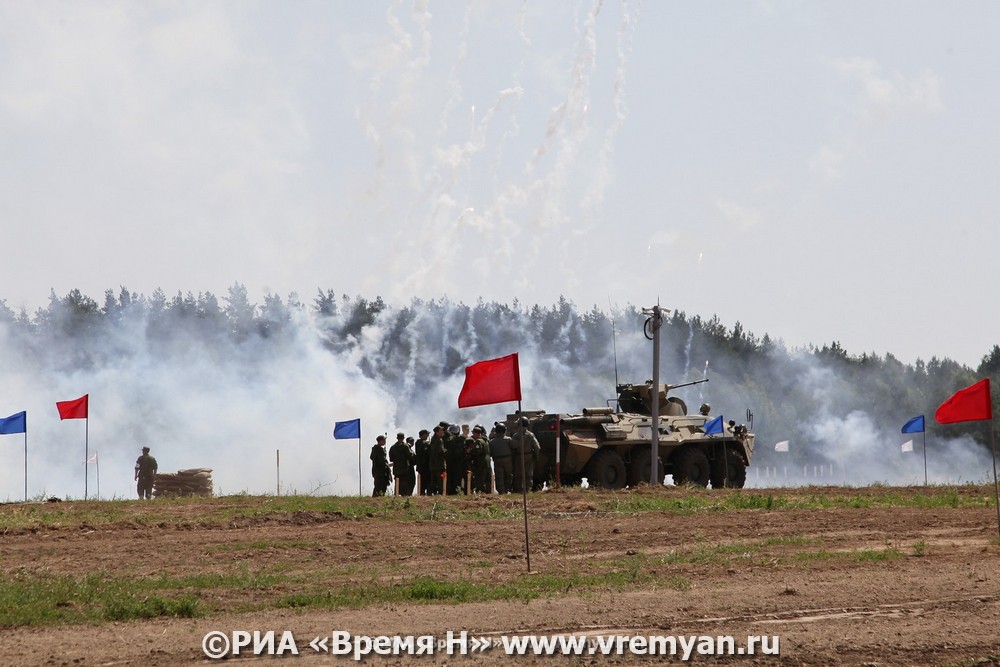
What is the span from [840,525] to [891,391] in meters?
61.7

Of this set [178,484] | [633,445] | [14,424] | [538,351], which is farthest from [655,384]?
[538,351]

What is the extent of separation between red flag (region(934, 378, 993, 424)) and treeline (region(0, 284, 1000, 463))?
1905cm

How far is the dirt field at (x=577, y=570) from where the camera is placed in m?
9.30

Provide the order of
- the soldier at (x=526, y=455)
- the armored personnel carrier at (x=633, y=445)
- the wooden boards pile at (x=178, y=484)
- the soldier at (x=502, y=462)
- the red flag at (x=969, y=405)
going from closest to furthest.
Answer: the red flag at (x=969, y=405) → the soldier at (x=526, y=455) → the soldier at (x=502, y=462) → the armored personnel carrier at (x=633, y=445) → the wooden boards pile at (x=178, y=484)

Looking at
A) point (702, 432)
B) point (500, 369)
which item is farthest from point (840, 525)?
point (702, 432)

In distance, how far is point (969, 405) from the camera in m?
16.9

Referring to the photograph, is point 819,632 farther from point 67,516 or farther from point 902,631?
point 67,516

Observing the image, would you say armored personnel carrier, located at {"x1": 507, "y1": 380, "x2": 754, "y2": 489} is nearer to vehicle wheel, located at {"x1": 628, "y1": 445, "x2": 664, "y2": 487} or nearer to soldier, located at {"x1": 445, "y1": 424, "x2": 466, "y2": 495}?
vehicle wheel, located at {"x1": 628, "y1": 445, "x2": 664, "y2": 487}

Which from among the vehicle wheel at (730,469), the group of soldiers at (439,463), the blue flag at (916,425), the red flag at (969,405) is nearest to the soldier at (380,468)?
the group of soldiers at (439,463)

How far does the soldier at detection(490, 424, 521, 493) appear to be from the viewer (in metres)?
27.3

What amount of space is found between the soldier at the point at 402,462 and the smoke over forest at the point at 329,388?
2.17m

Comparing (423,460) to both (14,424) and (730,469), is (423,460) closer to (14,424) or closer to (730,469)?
(14,424)

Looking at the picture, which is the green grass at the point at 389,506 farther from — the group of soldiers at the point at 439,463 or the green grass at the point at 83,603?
the green grass at the point at 83,603

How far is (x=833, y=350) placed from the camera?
8538 centimetres
